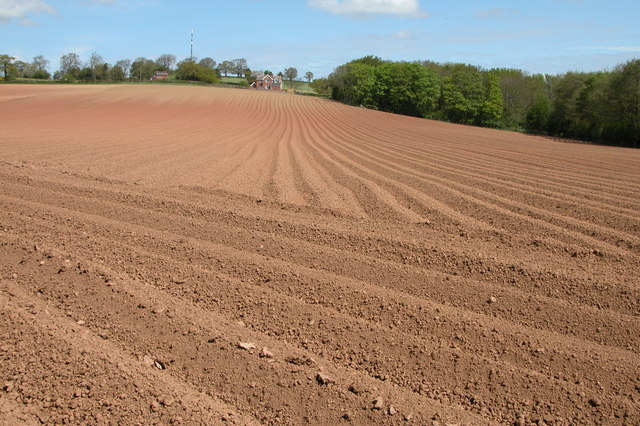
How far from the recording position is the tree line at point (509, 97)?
1813 inches

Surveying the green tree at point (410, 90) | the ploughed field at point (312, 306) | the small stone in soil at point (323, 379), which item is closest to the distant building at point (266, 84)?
the green tree at point (410, 90)

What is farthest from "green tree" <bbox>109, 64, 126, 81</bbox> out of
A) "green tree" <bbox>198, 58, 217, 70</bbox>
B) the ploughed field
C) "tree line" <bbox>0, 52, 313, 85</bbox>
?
the ploughed field

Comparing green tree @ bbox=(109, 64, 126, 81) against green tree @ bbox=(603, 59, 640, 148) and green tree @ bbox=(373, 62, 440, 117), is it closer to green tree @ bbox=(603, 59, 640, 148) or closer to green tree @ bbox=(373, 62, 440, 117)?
green tree @ bbox=(373, 62, 440, 117)

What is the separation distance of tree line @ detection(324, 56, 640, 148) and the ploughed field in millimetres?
43287

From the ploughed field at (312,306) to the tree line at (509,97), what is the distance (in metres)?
43.3

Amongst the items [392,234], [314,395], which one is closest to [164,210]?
[392,234]

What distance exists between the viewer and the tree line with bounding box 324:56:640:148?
4606cm

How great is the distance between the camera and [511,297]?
18.1 ft

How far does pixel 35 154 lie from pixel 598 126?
174ft

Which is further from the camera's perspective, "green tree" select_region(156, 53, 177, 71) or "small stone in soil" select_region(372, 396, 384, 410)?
"green tree" select_region(156, 53, 177, 71)

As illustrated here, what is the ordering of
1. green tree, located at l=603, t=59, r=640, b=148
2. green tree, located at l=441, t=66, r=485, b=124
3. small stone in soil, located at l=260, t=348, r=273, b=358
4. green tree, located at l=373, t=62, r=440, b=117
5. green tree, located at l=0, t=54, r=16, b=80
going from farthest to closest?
green tree, located at l=0, t=54, r=16, b=80
green tree, located at l=373, t=62, r=440, b=117
green tree, located at l=441, t=66, r=485, b=124
green tree, located at l=603, t=59, r=640, b=148
small stone in soil, located at l=260, t=348, r=273, b=358

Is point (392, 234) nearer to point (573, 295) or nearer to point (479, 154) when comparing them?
point (573, 295)

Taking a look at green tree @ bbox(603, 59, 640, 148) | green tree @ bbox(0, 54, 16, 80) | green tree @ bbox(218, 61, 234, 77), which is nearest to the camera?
green tree @ bbox(603, 59, 640, 148)

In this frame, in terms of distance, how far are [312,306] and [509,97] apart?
80761mm
